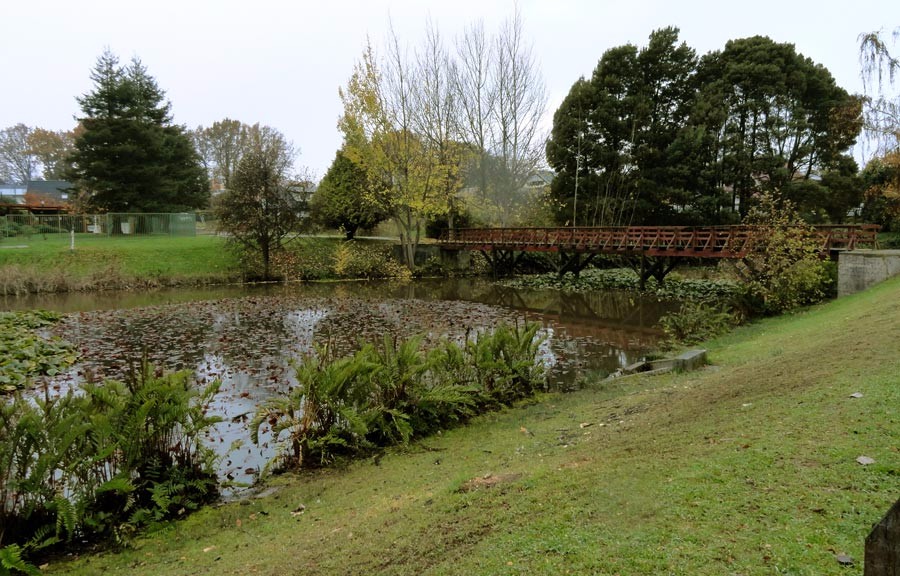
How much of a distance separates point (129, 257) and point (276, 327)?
712 inches

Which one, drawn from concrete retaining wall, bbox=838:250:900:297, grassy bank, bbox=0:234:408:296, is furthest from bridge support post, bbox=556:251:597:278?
concrete retaining wall, bbox=838:250:900:297

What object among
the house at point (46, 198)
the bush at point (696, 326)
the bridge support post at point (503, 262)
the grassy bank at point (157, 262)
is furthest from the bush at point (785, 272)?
the house at point (46, 198)

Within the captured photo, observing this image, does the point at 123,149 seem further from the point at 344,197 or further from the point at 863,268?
the point at 863,268

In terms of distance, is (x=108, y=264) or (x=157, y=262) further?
(x=157, y=262)

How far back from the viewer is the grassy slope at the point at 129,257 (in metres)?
26.8

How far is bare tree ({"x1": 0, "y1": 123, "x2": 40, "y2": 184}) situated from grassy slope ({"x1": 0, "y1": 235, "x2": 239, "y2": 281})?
5155 cm

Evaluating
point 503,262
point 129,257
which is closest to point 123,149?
point 129,257

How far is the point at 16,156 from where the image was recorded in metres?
71.8

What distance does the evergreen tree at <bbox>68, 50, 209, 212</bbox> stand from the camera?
35125mm

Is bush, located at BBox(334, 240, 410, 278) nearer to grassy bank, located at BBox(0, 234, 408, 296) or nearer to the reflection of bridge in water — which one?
grassy bank, located at BBox(0, 234, 408, 296)

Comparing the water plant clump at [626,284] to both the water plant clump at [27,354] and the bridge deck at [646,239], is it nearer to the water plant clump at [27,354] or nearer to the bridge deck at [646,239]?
the bridge deck at [646,239]

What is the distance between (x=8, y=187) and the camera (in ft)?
195

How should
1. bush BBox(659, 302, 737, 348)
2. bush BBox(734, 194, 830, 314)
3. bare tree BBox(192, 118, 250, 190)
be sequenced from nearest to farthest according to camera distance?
bush BBox(659, 302, 737, 348)
bush BBox(734, 194, 830, 314)
bare tree BBox(192, 118, 250, 190)

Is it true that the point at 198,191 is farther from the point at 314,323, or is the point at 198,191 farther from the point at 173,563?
the point at 173,563
